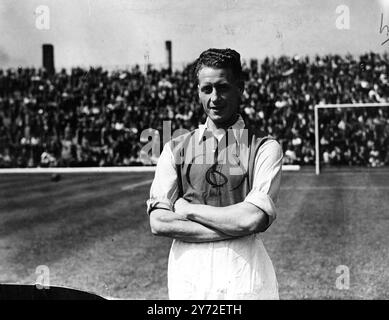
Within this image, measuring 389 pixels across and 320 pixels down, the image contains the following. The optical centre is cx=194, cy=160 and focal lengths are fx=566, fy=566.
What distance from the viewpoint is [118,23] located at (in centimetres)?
459

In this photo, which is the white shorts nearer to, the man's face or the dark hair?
the man's face

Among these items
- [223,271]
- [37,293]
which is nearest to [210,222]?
[223,271]

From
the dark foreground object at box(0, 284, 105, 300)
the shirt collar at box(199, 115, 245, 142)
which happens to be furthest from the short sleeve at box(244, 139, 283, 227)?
the dark foreground object at box(0, 284, 105, 300)

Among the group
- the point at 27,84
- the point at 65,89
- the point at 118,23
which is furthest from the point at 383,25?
the point at 27,84

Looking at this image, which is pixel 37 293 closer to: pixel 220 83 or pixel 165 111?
pixel 220 83

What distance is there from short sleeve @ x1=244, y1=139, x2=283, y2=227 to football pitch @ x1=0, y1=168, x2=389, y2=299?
10.8ft

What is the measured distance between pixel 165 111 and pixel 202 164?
18.5 metres

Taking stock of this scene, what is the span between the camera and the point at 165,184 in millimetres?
2252

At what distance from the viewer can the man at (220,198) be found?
2.16m

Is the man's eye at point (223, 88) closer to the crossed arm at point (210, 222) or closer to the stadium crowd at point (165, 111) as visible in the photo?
the crossed arm at point (210, 222)

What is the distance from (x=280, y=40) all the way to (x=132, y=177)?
41.2 feet

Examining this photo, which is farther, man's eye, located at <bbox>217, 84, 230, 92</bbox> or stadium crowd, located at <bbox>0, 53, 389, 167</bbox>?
stadium crowd, located at <bbox>0, 53, 389, 167</bbox>

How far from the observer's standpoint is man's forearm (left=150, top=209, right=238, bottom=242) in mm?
2174

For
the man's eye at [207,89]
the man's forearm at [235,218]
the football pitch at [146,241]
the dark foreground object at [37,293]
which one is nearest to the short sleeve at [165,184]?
the man's forearm at [235,218]
